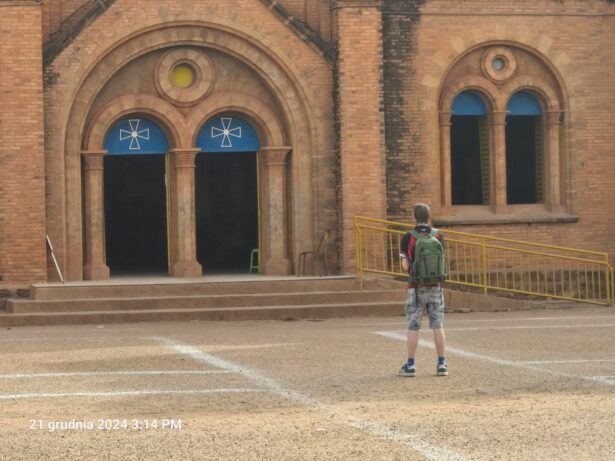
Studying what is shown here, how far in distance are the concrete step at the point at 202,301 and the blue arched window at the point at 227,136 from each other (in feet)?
13.0

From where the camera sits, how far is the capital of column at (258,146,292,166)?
78.4ft

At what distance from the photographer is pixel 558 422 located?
9.41 m

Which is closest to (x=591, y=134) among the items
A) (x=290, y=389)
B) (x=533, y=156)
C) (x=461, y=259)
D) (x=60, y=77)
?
(x=533, y=156)

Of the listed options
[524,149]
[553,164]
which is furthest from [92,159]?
[524,149]

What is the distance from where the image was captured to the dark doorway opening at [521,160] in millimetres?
26109

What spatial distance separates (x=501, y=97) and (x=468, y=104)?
26.6 inches

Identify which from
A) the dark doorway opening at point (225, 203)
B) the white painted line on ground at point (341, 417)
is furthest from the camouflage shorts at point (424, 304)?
the dark doorway opening at point (225, 203)

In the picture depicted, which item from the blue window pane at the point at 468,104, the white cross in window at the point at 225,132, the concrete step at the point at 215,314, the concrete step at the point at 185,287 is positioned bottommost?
the concrete step at the point at 215,314

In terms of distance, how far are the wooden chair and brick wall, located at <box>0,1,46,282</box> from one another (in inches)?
192

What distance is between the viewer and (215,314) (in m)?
20.4

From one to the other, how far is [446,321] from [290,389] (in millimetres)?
8630

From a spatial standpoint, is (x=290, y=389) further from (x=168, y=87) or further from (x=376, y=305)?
(x=168, y=87)

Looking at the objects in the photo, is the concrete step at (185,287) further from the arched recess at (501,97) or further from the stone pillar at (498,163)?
the stone pillar at (498,163)

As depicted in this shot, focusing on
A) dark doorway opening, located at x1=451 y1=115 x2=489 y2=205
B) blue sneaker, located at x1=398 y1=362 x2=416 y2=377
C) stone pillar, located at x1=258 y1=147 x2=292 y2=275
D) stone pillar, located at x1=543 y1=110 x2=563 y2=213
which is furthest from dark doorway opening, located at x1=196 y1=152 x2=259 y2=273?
blue sneaker, located at x1=398 y1=362 x2=416 y2=377
